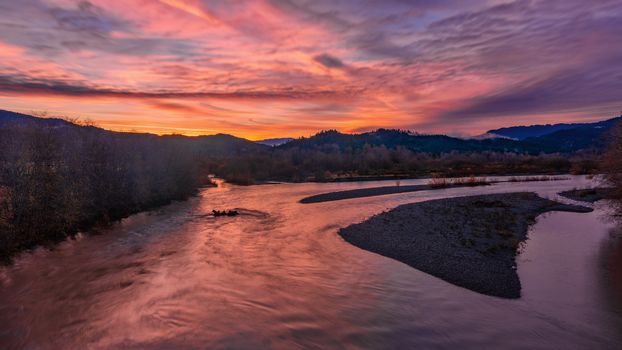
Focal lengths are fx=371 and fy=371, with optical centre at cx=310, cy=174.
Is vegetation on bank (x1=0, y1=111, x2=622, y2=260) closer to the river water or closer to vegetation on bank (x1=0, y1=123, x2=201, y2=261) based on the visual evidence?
vegetation on bank (x1=0, y1=123, x2=201, y2=261)

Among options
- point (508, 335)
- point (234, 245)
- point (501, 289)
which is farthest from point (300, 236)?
point (508, 335)

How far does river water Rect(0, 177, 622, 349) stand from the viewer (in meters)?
10.3

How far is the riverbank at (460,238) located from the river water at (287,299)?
0.76 meters

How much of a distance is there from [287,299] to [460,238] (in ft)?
40.1

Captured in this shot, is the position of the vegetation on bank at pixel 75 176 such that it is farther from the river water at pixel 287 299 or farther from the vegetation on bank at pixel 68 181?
the river water at pixel 287 299

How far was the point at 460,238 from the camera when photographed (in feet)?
69.4

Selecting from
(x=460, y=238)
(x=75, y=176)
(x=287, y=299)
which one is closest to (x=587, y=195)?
(x=460, y=238)

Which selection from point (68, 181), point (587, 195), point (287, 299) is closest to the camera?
point (287, 299)

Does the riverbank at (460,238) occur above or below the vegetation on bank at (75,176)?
below

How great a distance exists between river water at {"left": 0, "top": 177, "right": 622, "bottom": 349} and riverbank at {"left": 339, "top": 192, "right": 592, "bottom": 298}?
0.76 meters

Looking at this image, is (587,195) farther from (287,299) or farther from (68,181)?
(68,181)

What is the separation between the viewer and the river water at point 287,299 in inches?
405

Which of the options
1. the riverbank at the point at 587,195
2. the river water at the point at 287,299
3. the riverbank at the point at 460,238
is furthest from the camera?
the riverbank at the point at 587,195

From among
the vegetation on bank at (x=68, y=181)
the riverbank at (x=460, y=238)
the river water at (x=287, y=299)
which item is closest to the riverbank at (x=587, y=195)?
the riverbank at (x=460, y=238)
